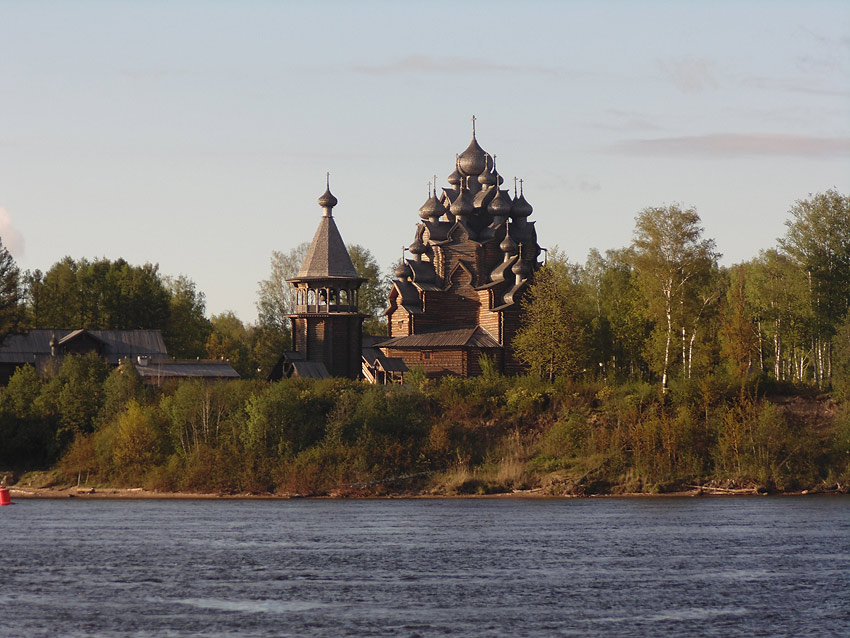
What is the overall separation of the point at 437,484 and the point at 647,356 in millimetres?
Answer: 14429

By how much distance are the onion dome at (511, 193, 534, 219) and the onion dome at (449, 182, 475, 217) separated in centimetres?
263

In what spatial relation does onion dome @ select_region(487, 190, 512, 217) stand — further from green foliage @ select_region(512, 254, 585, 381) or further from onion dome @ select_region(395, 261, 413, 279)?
green foliage @ select_region(512, 254, 585, 381)

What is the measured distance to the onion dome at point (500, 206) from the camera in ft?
292

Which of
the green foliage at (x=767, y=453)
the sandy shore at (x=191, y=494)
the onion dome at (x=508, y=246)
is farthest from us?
the onion dome at (x=508, y=246)

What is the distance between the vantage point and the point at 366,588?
1551 inches

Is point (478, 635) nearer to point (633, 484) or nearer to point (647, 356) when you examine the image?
point (633, 484)

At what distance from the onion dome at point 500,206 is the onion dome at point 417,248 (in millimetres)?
4849

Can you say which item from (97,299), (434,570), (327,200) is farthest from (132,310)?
(434,570)

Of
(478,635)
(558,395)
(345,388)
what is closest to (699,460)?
(558,395)

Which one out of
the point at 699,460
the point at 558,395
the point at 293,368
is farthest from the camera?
the point at 293,368

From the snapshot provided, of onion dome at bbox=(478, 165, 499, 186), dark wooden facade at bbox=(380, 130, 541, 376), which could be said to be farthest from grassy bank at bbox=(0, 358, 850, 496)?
onion dome at bbox=(478, 165, 499, 186)

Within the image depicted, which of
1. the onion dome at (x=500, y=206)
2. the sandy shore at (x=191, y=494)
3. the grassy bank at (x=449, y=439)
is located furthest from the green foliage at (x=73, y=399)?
the onion dome at (x=500, y=206)

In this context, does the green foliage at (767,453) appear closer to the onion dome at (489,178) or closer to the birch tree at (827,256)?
the birch tree at (827,256)

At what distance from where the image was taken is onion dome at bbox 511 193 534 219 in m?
89.4
